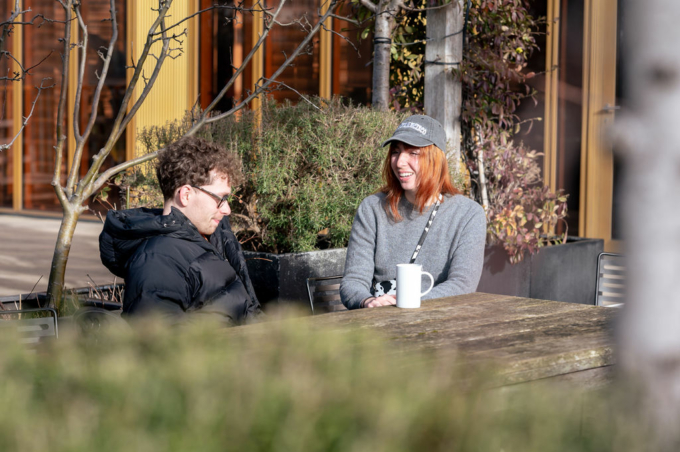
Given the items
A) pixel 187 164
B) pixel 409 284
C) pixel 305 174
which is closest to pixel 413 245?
pixel 409 284

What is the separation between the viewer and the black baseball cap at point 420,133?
143 inches

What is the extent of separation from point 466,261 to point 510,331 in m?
1.16

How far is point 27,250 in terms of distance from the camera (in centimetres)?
952

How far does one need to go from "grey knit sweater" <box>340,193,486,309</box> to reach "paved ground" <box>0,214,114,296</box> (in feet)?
10.4

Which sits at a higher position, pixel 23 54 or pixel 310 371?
pixel 23 54

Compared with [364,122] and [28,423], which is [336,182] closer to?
[364,122]

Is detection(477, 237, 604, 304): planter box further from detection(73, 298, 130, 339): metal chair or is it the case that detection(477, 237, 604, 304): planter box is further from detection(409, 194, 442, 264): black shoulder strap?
detection(73, 298, 130, 339): metal chair

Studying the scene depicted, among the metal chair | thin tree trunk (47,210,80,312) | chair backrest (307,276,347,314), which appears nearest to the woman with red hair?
chair backrest (307,276,347,314)

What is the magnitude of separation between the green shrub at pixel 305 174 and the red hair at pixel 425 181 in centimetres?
164

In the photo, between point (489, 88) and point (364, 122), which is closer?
point (364, 122)

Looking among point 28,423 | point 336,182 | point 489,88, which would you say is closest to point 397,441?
point 28,423

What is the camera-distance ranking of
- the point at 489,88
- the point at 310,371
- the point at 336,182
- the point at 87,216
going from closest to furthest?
the point at 310,371 → the point at 336,182 → the point at 489,88 → the point at 87,216

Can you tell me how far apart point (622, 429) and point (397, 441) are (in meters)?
0.30

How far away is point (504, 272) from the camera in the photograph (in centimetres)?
599
